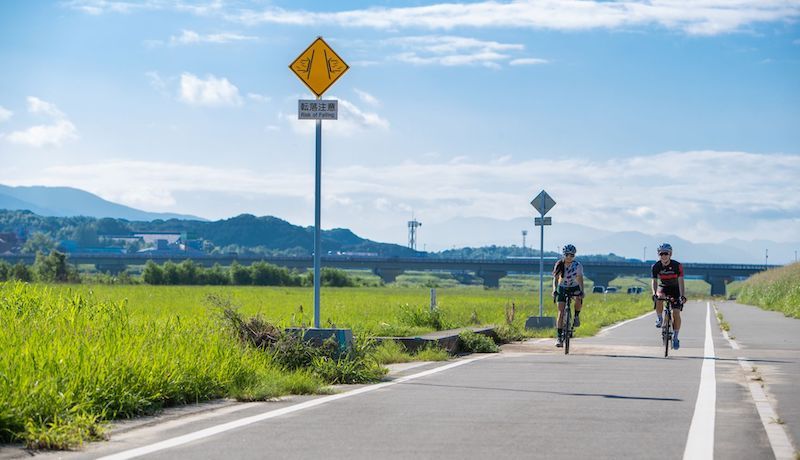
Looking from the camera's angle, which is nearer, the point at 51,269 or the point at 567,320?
the point at 567,320

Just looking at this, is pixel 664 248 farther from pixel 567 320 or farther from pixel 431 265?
pixel 431 265

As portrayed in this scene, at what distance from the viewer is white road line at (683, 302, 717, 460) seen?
7593 millimetres

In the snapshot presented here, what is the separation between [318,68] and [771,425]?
7130mm

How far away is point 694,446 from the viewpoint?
25.7 feet

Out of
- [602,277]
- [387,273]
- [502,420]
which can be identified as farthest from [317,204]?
[602,277]

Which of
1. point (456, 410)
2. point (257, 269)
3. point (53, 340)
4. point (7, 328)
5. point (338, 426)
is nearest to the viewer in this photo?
point (338, 426)

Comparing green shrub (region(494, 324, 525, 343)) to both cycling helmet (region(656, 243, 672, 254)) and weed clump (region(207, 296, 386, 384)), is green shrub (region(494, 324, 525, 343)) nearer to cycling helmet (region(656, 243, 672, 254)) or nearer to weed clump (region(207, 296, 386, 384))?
cycling helmet (region(656, 243, 672, 254))

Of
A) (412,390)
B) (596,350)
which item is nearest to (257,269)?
(596,350)

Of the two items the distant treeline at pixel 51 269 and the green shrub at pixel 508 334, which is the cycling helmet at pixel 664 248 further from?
the distant treeline at pixel 51 269

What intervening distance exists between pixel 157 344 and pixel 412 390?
274 cm

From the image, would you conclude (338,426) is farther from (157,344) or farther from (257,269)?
(257,269)

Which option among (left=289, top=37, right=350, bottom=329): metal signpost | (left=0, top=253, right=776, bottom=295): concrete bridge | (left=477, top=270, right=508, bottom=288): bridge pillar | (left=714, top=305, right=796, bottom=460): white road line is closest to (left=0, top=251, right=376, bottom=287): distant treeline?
(left=0, top=253, right=776, bottom=295): concrete bridge

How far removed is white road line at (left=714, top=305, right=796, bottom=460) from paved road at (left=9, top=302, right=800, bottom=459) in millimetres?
73

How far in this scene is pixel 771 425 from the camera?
29.6ft
